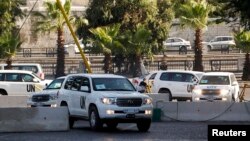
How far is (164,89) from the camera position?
138 feet

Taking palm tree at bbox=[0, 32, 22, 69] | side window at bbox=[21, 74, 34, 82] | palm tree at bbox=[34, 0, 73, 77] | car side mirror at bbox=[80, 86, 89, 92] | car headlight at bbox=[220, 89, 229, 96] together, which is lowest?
car headlight at bbox=[220, 89, 229, 96]

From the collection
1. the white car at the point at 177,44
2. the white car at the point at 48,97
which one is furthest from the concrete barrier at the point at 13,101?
the white car at the point at 177,44

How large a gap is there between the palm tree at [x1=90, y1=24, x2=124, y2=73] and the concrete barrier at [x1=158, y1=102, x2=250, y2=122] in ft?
77.9

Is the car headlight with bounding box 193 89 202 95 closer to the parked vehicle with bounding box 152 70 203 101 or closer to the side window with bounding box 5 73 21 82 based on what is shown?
the parked vehicle with bounding box 152 70 203 101

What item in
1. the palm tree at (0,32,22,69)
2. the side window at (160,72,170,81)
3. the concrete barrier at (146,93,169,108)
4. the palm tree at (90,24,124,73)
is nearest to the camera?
the concrete barrier at (146,93,169,108)

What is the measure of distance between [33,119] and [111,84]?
9.03 ft

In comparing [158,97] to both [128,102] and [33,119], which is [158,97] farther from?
[33,119]

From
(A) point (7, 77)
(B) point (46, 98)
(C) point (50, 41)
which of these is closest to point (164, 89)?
(A) point (7, 77)

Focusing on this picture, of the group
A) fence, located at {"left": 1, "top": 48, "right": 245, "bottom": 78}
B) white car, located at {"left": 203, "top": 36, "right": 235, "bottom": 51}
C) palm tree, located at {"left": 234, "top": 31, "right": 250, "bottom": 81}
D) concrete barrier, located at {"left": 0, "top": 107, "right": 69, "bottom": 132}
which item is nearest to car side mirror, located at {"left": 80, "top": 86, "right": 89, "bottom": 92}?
concrete barrier, located at {"left": 0, "top": 107, "right": 69, "bottom": 132}

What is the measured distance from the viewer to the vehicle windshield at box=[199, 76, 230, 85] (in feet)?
123

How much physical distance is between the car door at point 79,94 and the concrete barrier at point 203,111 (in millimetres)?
5132

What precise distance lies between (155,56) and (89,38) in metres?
9.33

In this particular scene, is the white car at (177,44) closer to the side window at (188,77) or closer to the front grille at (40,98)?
the side window at (188,77)

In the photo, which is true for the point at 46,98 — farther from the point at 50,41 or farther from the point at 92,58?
the point at 50,41
